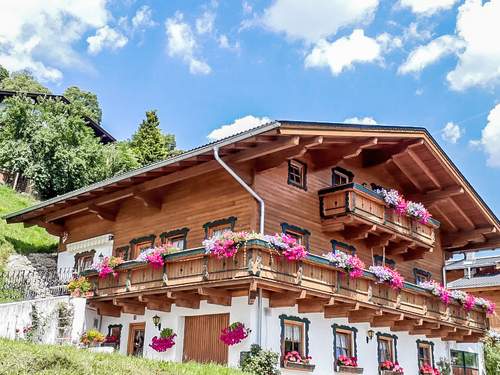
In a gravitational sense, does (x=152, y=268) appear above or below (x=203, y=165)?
below

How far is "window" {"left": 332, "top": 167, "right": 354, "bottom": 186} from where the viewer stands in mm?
18750

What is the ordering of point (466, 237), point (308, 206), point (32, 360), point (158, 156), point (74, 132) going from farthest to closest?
point (158, 156) → point (74, 132) → point (466, 237) → point (308, 206) → point (32, 360)

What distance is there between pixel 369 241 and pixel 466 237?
6786mm

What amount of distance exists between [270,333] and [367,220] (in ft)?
14.7

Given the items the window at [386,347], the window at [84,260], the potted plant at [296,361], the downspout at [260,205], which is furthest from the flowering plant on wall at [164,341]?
the window at [386,347]

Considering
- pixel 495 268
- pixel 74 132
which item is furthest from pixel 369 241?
pixel 74 132

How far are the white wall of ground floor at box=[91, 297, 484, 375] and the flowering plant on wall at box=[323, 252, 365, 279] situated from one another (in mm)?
1680

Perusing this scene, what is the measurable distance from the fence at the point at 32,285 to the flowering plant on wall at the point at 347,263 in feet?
29.4

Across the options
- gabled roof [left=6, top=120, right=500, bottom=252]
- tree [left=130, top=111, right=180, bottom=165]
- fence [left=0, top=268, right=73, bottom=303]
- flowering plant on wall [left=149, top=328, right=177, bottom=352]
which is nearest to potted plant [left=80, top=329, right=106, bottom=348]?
flowering plant on wall [left=149, top=328, right=177, bottom=352]

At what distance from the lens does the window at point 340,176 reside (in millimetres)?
18750

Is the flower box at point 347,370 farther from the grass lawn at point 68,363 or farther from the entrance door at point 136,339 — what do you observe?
the grass lawn at point 68,363

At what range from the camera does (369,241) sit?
62.1ft

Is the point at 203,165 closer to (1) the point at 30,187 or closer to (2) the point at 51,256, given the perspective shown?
(2) the point at 51,256

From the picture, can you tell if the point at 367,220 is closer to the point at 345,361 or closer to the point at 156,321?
the point at 345,361
